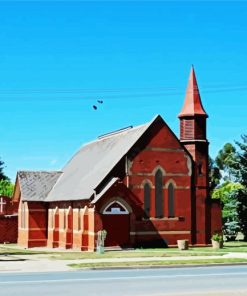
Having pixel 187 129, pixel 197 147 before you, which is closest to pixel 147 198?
pixel 197 147

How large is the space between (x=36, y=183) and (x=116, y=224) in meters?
15.2

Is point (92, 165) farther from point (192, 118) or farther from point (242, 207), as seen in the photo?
point (242, 207)

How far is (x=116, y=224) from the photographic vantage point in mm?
44594

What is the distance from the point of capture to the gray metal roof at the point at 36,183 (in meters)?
55.8

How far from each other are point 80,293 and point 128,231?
88.8 ft

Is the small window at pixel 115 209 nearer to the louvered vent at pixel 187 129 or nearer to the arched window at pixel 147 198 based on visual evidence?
the arched window at pixel 147 198

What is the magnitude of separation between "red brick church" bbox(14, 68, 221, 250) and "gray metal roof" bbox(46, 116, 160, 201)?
0.34 feet

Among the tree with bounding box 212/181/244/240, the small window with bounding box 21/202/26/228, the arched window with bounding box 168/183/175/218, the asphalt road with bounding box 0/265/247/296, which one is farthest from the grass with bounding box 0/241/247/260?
the tree with bounding box 212/181/244/240

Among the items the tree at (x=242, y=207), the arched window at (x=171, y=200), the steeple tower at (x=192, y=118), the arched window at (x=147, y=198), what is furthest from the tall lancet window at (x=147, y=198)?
the tree at (x=242, y=207)

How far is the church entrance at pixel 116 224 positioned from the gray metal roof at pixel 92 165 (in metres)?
1.85

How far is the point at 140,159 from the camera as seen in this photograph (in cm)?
4650

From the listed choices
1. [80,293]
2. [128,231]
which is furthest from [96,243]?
[80,293]

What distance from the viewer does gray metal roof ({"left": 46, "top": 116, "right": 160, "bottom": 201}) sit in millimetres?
46250

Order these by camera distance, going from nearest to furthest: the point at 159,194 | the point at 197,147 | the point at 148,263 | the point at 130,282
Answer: the point at 130,282
the point at 148,263
the point at 159,194
the point at 197,147
